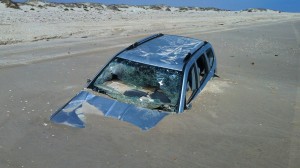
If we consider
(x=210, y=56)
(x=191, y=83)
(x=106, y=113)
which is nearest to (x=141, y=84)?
(x=106, y=113)

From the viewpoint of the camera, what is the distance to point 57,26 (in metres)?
24.2

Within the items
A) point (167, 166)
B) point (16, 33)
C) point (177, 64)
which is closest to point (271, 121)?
point (177, 64)

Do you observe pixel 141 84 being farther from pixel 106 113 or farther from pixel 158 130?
pixel 158 130

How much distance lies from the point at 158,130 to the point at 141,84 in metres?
1.05

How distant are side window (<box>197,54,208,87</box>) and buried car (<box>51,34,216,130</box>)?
0.80ft

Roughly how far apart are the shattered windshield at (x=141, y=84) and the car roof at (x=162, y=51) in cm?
13

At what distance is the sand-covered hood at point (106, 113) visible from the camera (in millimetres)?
6816

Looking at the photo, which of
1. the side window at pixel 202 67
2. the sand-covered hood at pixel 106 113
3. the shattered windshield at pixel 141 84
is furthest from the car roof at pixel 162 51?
the sand-covered hood at pixel 106 113

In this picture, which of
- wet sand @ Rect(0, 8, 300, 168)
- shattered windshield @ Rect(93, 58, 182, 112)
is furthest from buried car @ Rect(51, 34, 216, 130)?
wet sand @ Rect(0, 8, 300, 168)

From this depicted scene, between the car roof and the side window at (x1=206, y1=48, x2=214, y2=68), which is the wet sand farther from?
the car roof

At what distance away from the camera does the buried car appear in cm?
695

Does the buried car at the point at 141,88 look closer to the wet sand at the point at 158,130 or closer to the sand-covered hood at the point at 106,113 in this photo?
the sand-covered hood at the point at 106,113

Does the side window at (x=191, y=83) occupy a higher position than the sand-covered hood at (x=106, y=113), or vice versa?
the side window at (x=191, y=83)

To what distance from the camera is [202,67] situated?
885cm
